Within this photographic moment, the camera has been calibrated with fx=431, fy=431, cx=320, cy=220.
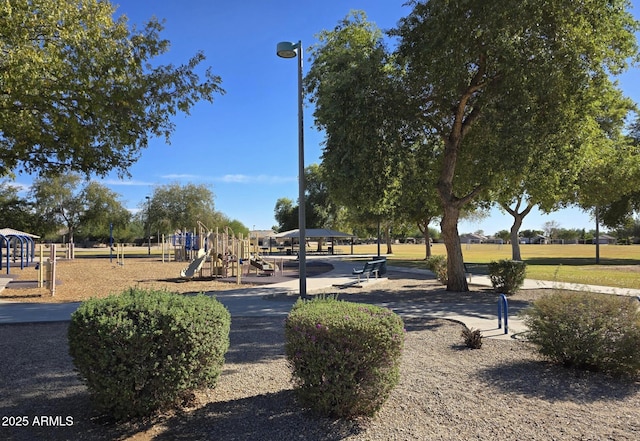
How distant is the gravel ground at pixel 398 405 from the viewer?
375 centimetres

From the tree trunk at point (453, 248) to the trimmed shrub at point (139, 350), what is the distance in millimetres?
11555

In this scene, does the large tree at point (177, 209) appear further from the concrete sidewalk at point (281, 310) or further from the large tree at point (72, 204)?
the concrete sidewalk at point (281, 310)

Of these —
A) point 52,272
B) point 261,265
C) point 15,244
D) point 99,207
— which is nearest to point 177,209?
point 99,207

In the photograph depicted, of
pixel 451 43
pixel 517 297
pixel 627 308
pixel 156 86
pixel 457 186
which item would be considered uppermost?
pixel 451 43

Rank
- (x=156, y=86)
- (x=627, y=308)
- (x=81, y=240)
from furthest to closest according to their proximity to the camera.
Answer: (x=81, y=240)
(x=156, y=86)
(x=627, y=308)

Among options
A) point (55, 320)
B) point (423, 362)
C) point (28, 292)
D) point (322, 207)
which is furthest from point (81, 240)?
point (423, 362)

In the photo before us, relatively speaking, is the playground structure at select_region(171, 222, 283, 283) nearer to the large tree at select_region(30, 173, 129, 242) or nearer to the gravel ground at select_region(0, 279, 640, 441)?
the gravel ground at select_region(0, 279, 640, 441)

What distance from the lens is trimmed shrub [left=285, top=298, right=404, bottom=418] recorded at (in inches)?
147

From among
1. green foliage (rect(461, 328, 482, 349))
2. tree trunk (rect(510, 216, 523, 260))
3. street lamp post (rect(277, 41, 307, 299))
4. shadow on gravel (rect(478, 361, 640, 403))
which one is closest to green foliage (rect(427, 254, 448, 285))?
street lamp post (rect(277, 41, 307, 299))

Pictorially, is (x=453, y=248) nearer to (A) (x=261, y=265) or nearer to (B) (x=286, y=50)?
(B) (x=286, y=50)

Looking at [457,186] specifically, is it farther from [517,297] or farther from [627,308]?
[627,308]

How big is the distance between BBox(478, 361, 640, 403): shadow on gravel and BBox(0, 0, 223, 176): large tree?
25.6 ft

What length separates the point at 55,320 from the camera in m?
9.54

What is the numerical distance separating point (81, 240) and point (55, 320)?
295ft
